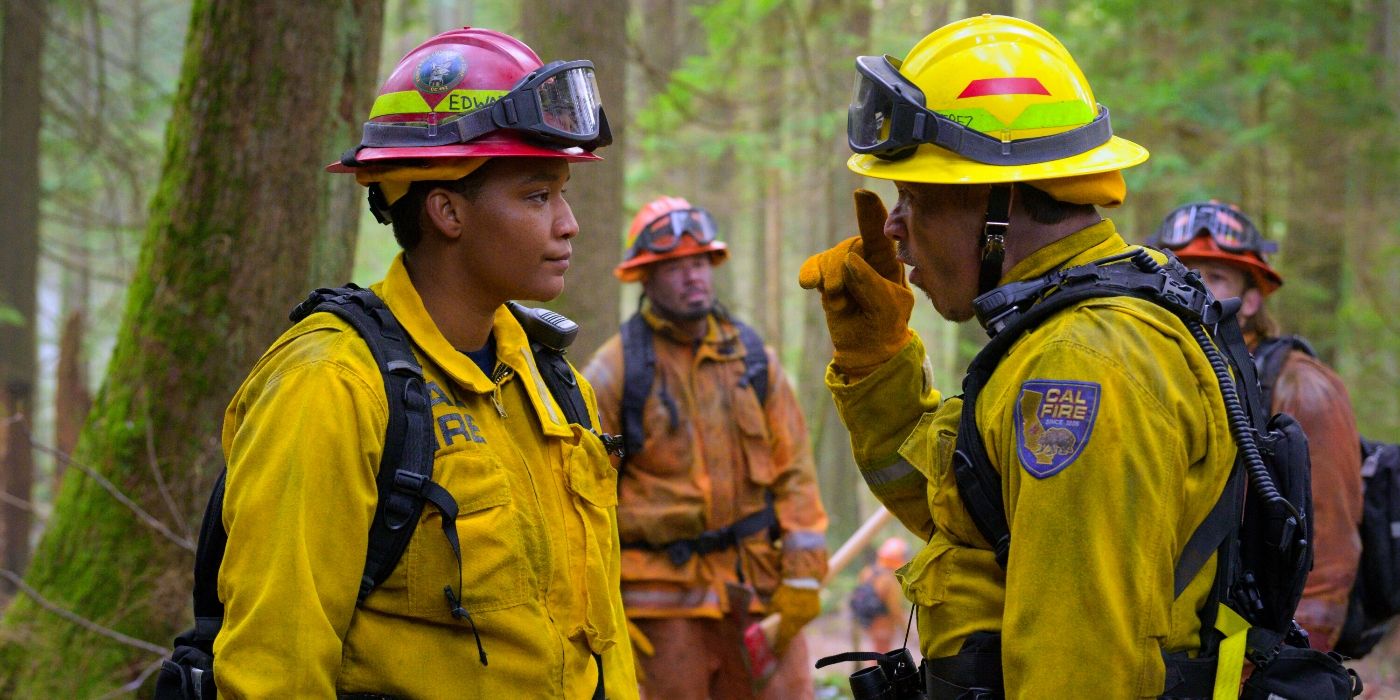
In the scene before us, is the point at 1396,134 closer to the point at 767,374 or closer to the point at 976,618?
the point at 767,374

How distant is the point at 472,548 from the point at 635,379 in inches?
134

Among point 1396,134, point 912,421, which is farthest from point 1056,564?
point 1396,134

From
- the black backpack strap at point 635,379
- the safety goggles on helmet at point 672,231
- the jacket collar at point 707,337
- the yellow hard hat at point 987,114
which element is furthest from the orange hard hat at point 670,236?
the yellow hard hat at point 987,114

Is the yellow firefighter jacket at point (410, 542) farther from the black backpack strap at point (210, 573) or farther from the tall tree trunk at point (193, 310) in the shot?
the tall tree trunk at point (193, 310)

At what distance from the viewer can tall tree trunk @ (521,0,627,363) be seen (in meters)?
6.90

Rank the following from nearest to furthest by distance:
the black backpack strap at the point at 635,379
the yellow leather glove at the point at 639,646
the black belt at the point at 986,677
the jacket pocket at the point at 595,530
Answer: the black belt at the point at 986,677
the jacket pocket at the point at 595,530
the yellow leather glove at the point at 639,646
the black backpack strap at the point at 635,379

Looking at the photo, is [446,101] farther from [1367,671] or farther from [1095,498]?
[1367,671]

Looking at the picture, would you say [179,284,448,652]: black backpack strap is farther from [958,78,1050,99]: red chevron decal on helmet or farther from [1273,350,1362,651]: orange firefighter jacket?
[1273,350,1362,651]: orange firefighter jacket

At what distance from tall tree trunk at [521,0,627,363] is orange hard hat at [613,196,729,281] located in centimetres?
54

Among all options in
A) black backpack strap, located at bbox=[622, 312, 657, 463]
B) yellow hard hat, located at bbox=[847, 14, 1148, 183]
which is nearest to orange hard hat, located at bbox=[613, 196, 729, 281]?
black backpack strap, located at bbox=[622, 312, 657, 463]

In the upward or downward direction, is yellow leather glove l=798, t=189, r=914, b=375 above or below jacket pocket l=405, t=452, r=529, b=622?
above

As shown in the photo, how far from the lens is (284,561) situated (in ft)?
7.43

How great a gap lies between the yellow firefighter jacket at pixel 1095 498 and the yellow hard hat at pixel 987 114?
390mm

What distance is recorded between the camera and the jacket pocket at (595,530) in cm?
276
